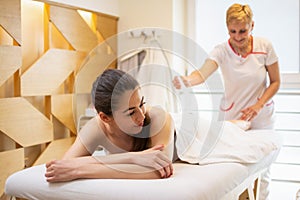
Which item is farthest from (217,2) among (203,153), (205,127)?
(203,153)

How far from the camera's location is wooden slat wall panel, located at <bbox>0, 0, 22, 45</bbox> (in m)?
2.20

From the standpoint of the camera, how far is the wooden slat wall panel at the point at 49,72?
2438mm

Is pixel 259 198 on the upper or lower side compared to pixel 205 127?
lower

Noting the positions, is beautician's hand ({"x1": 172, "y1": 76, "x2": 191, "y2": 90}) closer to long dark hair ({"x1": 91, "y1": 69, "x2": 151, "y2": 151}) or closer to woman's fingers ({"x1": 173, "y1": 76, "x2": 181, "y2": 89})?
woman's fingers ({"x1": 173, "y1": 76, "x2": 181, "y2": 89})

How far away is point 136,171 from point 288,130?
6.69 feet

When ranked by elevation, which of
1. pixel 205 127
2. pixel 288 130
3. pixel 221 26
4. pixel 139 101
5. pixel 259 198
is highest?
pixel 221 26

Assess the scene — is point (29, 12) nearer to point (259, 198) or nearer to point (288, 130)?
point (259, 198)

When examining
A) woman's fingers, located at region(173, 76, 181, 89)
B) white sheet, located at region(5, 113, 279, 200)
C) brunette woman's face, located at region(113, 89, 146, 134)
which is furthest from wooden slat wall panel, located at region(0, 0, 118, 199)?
white sheet, located at region(5, 113, 279, 200)

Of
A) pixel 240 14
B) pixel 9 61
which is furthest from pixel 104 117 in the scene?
pixel 240 14

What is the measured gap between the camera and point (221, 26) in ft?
10.7

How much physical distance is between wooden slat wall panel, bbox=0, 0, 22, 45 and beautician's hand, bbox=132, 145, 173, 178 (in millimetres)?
1300

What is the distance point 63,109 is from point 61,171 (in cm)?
148

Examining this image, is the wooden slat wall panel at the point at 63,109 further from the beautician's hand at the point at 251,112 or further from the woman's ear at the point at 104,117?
the woman's ear at the point at 104,117

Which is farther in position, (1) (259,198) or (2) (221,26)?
(2) (221,26)
